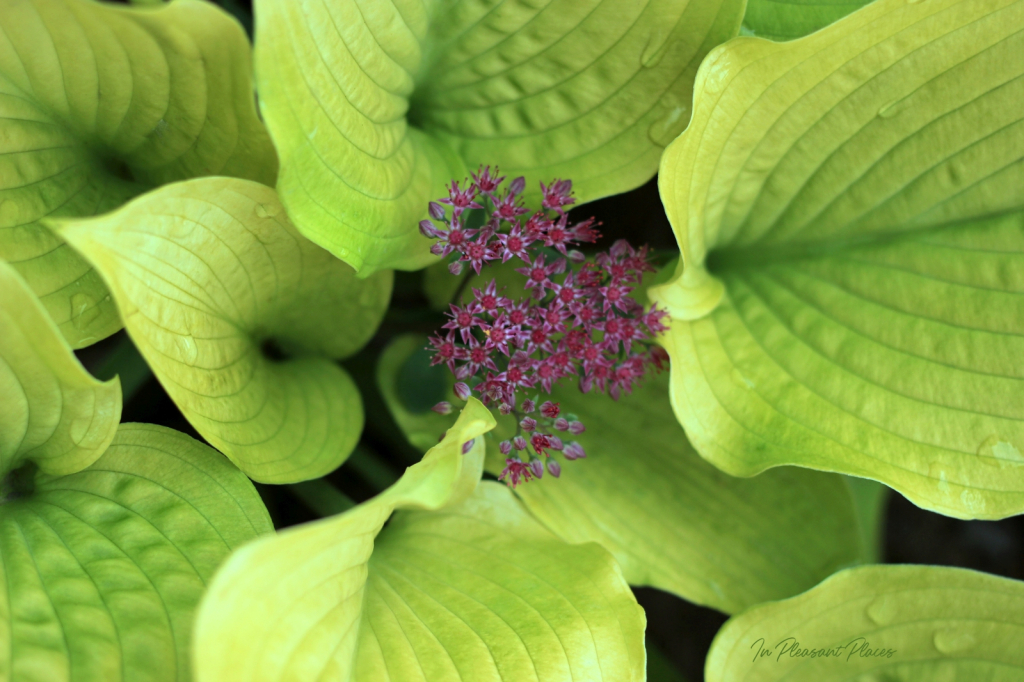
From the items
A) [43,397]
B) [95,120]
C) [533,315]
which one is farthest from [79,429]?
[533,315]

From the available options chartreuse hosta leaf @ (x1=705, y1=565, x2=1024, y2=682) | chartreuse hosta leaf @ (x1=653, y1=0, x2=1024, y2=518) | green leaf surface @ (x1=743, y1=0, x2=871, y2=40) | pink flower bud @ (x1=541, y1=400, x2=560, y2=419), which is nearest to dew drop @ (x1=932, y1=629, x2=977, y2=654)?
chartreuse hosta leaf @ (x1=705, y1=565, x2=1024, y2=682)

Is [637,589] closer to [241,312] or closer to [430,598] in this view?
[430,598]

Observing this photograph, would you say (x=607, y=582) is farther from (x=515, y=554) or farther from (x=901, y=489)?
(x=901, y=489)

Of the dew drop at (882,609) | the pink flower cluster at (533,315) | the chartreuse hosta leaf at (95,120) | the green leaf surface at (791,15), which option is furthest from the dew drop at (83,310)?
the dew drop at (882,609)

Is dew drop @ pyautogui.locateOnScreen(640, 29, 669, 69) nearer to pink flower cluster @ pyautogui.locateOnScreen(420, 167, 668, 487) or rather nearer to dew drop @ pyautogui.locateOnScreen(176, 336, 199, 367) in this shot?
pink flower cluster @ pyautogui.locateOnScreen(420, 167, 668, 487)

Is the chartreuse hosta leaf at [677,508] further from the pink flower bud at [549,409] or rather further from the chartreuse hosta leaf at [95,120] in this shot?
the chartreuse hosta leaf at [95,120]
